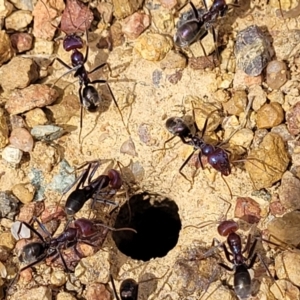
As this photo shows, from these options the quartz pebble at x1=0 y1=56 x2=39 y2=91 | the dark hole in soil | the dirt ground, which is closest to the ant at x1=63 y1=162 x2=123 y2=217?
the dirt ground

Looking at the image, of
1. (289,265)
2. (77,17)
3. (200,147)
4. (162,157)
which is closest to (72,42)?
(77,17)

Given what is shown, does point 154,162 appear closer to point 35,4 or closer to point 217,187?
point 217,187

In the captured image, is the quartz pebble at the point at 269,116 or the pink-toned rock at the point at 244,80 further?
the pink-toned rock at the point at 244,80

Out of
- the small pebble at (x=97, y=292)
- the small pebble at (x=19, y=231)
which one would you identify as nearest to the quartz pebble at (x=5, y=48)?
the small pebble at (x=19, y=231)

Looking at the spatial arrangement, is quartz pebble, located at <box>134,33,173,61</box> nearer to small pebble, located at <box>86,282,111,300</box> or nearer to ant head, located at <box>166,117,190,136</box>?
ant head, located at <box>166,117,190,136</box>

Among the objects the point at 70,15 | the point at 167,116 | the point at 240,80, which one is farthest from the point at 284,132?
the point at 70,15

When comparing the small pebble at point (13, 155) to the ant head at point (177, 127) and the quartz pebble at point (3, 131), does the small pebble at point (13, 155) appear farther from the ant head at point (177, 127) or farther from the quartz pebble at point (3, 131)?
the ant head at point (177, 127)
